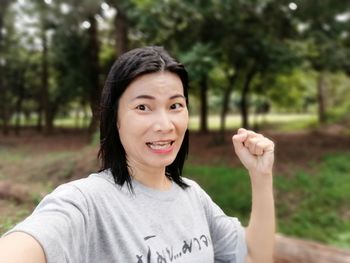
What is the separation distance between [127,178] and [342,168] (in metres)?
10.6

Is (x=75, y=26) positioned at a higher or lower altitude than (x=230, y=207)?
higher

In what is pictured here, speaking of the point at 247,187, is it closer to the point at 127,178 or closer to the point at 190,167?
the point at 190,167

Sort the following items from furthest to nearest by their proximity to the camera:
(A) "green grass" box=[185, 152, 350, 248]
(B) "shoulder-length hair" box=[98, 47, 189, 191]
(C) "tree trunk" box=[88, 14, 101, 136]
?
1. (C) "tree trunk" box=[88, 14, 101, 136]
2. (A) "green grass" box=[185, 152, 350, 248]
3. (B) "shoulder-length hair" box=[98, 47, 189, 191]

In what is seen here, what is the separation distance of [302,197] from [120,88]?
8345 mm

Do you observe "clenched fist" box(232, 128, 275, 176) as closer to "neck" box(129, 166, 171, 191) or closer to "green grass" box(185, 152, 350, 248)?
"neck" box(129, 166, 171, 191)

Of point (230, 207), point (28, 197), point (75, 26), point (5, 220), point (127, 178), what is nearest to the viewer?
point (127, 178)

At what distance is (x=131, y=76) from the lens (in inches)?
53.4

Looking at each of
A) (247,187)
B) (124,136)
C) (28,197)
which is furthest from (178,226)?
(247,187)

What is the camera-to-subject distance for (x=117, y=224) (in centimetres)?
126

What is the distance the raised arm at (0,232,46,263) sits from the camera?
96 centimetres

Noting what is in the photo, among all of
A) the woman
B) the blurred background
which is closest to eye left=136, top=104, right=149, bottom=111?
the woman

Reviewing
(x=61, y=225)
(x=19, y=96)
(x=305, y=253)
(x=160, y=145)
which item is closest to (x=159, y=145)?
(x=160, y=145)

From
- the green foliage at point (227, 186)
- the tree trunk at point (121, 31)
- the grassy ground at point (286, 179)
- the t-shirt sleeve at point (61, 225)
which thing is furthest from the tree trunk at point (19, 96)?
the t-shirt sleeve at point (61, 225)

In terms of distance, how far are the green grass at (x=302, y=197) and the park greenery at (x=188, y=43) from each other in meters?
2.39
